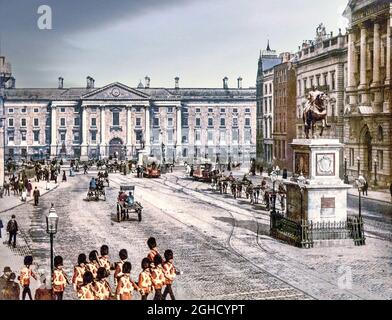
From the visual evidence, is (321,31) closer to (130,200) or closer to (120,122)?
(130,200)

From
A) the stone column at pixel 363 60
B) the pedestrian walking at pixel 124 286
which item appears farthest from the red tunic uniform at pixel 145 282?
the stone column at pixel 363 60

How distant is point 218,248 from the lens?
52.1 feet

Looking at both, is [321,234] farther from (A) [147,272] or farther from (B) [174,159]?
(B) [174,159]

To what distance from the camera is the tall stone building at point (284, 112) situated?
18.3m

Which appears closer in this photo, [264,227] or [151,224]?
[151,224]

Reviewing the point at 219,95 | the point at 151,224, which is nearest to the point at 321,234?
the point at 151,224

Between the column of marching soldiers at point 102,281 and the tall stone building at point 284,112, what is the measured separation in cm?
790

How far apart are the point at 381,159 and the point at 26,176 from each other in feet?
46.0

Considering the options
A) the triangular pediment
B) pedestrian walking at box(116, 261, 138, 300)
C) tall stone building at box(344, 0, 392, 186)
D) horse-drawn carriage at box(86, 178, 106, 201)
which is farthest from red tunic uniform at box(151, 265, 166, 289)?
tall stone building at box(344, 0, 392, 186)

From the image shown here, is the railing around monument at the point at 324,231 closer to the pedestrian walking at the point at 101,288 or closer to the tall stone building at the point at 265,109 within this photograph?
the tall stone building at the point at 265,109

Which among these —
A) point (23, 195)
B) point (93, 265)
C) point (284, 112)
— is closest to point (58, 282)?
point (93, 265)

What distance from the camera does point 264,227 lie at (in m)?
19.3

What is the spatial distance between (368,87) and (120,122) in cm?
2443

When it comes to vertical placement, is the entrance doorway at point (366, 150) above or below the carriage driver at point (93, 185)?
above
